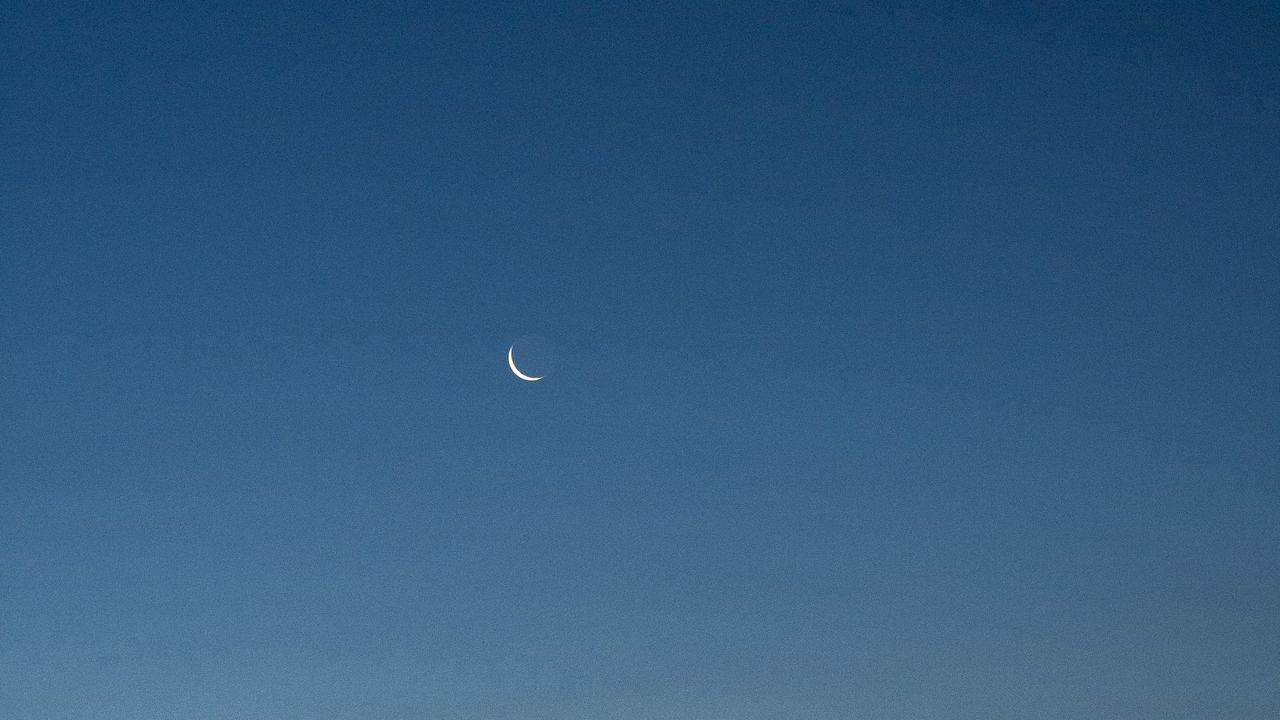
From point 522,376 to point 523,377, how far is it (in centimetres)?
21

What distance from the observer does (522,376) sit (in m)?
58.3

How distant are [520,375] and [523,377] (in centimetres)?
40

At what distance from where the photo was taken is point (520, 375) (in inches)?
2292

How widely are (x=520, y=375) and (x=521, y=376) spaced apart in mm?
185

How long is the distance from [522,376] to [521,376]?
9 cm

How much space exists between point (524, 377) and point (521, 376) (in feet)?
0.87

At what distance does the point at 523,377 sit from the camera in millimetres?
58531

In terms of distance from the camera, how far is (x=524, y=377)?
192ft

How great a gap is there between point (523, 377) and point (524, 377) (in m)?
0.09

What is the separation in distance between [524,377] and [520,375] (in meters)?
0.43

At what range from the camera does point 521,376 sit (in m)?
58.4
